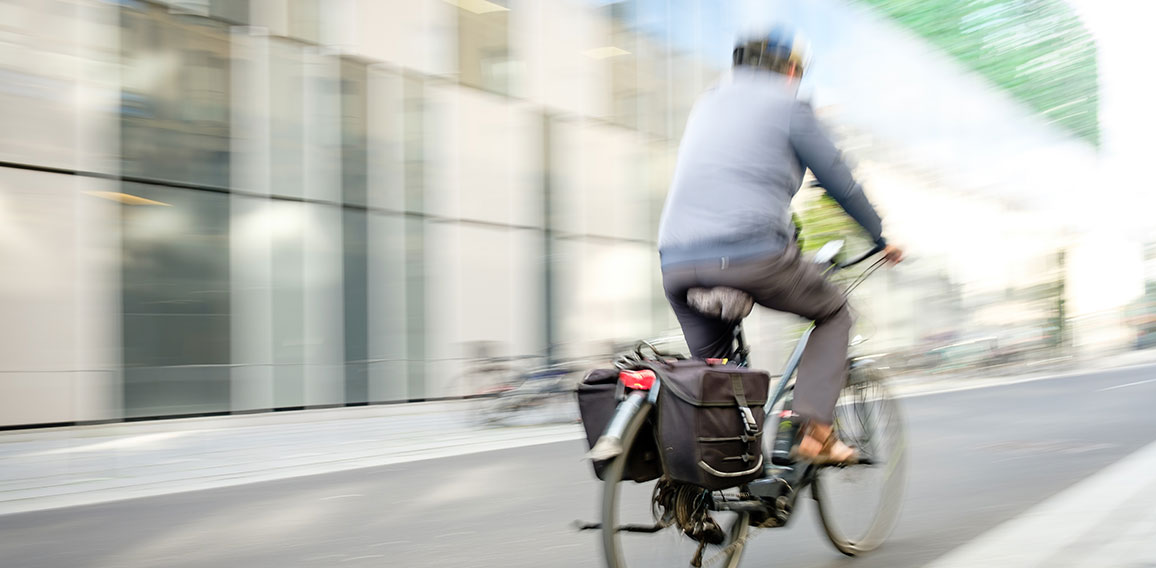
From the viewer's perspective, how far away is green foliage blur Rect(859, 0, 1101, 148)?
35406mm

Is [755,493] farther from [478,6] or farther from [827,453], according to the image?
[478,6]

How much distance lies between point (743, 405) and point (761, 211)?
0.59 meters

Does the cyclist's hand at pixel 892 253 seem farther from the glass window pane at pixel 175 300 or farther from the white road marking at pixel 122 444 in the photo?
the glass window pane at pixel 175 300

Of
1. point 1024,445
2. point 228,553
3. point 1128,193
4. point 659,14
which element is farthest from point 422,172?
point 1128,193

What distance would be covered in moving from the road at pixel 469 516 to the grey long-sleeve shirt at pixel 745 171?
1461 millimetres

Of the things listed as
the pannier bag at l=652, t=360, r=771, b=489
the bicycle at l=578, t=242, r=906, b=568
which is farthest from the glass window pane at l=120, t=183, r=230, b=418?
the pannier bag at l=652, t=360, r=771, b=489

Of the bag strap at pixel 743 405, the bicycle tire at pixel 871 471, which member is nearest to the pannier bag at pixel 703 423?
the bag strap at pixel 743 405

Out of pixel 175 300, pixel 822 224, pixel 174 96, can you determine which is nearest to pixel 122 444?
pixel 175 300

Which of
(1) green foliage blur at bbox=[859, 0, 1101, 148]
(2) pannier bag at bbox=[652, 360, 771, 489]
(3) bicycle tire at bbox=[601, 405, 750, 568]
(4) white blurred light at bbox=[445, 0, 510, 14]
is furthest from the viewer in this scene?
(1) green foliage blur at bbox=[859, 0, 1101, 148]

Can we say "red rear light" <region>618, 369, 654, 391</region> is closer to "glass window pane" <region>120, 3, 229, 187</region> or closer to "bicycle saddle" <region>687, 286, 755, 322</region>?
"bicycle saddle" <region>687, 286, 755, 322</region>

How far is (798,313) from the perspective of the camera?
11.0 feet

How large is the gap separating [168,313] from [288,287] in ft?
6.70

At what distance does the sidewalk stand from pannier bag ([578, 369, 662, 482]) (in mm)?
4735

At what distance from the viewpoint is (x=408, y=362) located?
669 inches
